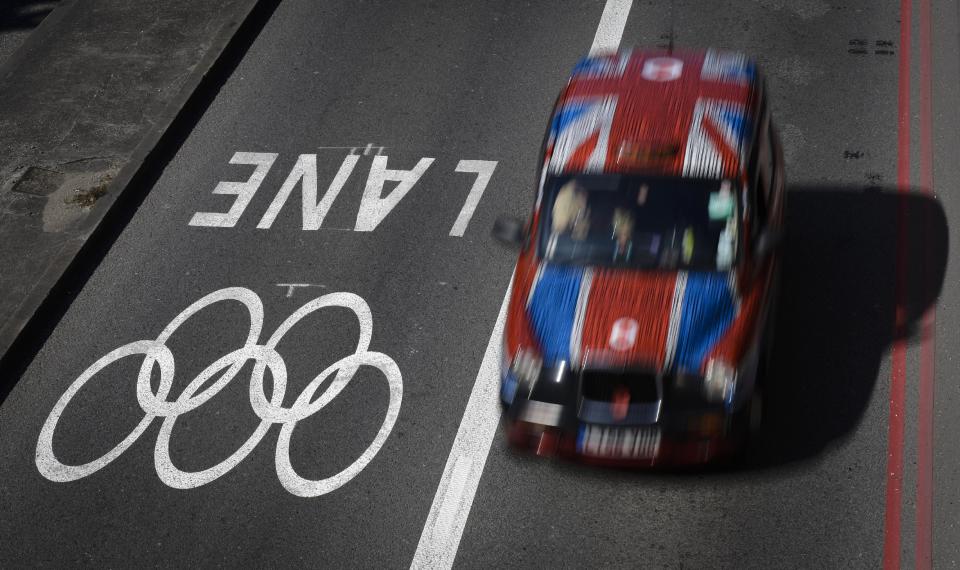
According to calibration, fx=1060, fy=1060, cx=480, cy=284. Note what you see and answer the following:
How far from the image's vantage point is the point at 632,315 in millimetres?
7609

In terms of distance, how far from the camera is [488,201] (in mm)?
10898

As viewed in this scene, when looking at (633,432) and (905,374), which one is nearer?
(633,432)

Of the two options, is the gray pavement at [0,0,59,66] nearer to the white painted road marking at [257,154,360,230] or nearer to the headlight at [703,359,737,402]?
the white painted road marking at [257,154,360,230]

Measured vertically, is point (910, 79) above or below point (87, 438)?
above

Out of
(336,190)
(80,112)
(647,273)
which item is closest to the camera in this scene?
(647,273)

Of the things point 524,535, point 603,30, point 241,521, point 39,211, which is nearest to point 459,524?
point 524,535

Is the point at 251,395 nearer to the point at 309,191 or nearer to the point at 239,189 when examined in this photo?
the point at 309,191

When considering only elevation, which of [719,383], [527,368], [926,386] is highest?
[719,383]

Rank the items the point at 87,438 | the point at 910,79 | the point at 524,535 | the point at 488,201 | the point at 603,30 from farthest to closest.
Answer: the point at 603,30 → the point at 910,79 → the point at 488,201 → the point at 87,438 → the point at 524,535

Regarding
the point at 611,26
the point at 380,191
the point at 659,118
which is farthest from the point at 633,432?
the point at 611,26

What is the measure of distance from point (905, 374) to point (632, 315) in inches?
105

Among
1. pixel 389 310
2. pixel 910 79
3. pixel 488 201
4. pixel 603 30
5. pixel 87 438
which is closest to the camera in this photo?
pixel 87 438

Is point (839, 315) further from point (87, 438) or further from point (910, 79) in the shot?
point (87, 438)

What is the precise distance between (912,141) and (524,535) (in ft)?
20.8
